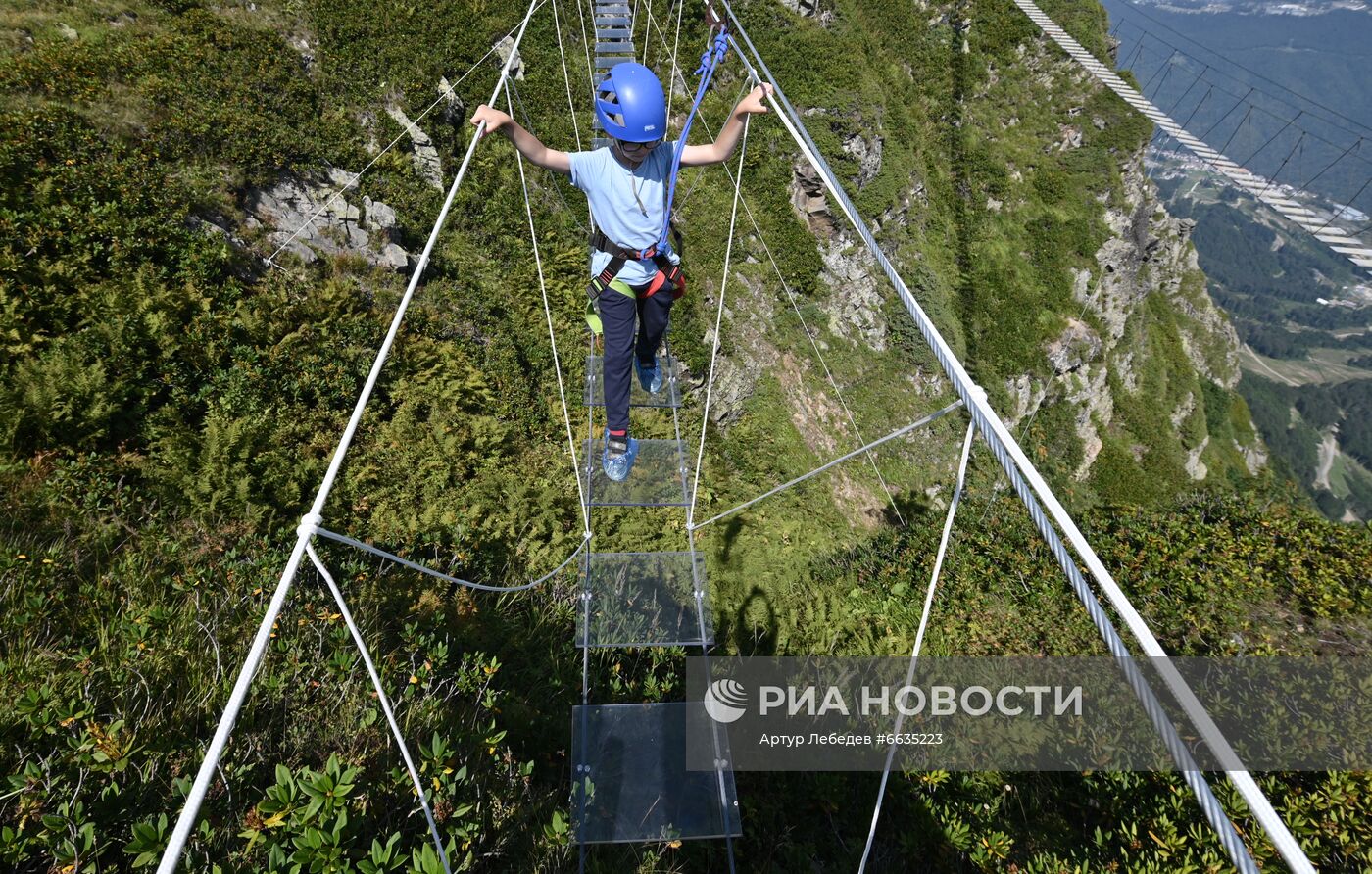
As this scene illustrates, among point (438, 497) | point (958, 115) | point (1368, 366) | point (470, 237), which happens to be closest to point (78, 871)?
point (438, 497)

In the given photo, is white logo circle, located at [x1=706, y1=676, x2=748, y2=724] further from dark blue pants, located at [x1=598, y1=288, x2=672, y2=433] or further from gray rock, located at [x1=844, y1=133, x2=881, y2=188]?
gray rock, located at [x1=844, y1=133, x2=881, y2=188]

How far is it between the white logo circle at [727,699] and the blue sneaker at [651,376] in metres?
2.94

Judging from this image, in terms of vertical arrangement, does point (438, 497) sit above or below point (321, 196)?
below

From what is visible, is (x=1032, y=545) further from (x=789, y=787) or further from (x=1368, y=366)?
(x=1368, y=366)

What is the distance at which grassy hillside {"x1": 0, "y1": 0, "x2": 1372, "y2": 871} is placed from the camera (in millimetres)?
3279

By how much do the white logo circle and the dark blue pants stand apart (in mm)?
2399

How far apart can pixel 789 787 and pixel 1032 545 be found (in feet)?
16.1

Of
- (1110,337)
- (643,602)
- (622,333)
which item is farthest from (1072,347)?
(643,602)

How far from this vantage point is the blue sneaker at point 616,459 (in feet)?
18.0

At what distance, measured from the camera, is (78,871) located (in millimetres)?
2350

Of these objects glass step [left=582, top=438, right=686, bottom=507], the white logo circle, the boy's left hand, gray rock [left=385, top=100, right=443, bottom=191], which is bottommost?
the white logo circle

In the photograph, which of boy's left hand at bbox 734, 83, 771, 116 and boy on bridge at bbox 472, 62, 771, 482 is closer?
boy on bridge at bbox 472, 62, 771, 482

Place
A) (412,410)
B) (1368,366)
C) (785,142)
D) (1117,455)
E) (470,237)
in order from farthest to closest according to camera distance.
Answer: (1368,366), (1117,455), (785,142), (470,237), (412,410)

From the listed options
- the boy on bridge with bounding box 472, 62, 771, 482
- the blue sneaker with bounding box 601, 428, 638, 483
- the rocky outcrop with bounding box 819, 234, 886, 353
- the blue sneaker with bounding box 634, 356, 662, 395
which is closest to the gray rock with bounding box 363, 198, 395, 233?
the boy on bridge with bounding box 472, 62, 771, 482
